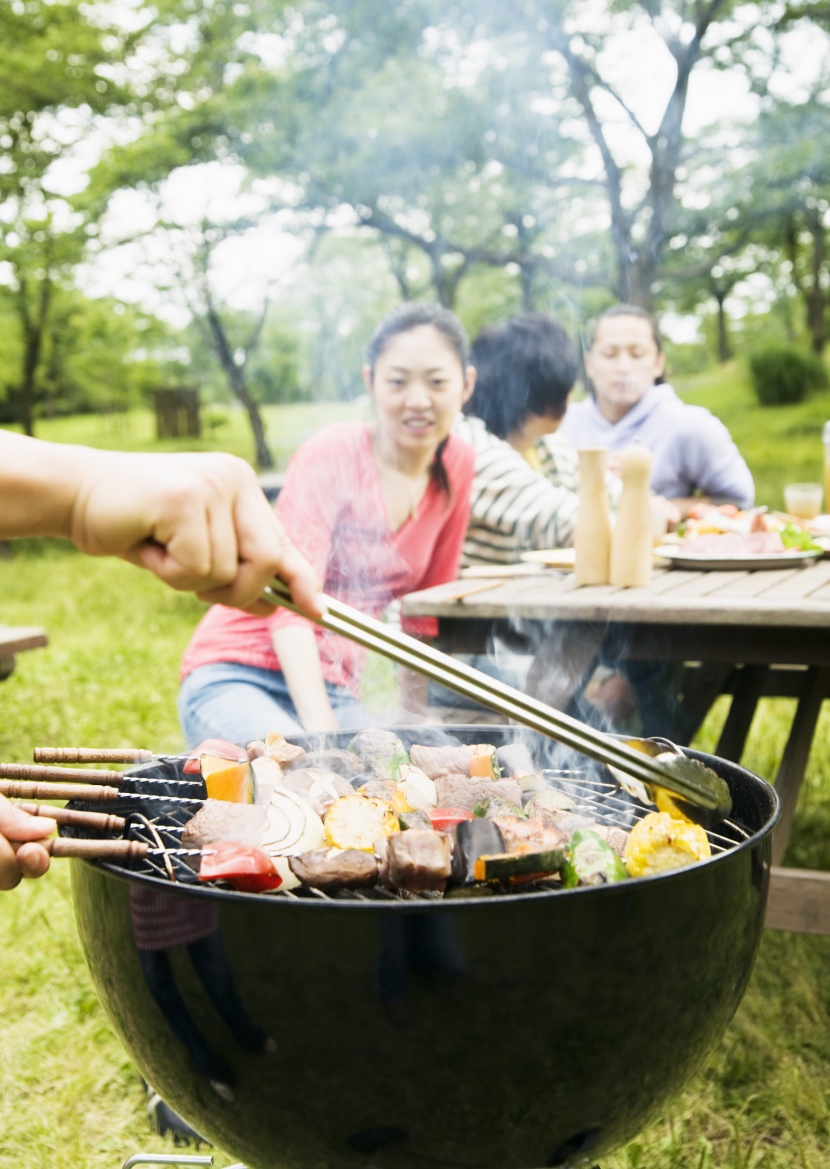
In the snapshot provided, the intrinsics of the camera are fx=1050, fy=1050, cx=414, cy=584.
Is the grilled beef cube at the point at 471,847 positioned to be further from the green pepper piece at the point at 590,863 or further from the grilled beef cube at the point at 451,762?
the grilled beef cube at the point at 451,762

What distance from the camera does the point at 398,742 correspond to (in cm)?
176

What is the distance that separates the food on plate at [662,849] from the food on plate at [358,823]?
0.31 metres

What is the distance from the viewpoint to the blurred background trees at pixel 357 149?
11.4 m

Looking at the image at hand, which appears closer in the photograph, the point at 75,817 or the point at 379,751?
the point at 75,817

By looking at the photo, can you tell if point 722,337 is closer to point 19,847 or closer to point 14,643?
point 14,643

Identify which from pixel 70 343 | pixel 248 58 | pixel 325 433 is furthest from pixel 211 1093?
pixel 70 343

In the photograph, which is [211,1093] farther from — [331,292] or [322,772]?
[331,292]

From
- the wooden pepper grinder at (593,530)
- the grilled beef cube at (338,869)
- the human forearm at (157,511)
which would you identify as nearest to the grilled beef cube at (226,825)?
the grilled beef cube at (338,869)

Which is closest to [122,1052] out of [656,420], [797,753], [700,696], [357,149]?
[797,753]

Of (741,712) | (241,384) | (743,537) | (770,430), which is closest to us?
(743,537)

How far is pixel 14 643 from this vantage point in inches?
161

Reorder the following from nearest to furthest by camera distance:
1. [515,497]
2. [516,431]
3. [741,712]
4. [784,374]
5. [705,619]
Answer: [705,619]
[741,712]
[515,497]
[516,431]
[784,374]

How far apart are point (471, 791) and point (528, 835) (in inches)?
8.0

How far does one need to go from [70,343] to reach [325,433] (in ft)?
50.7
